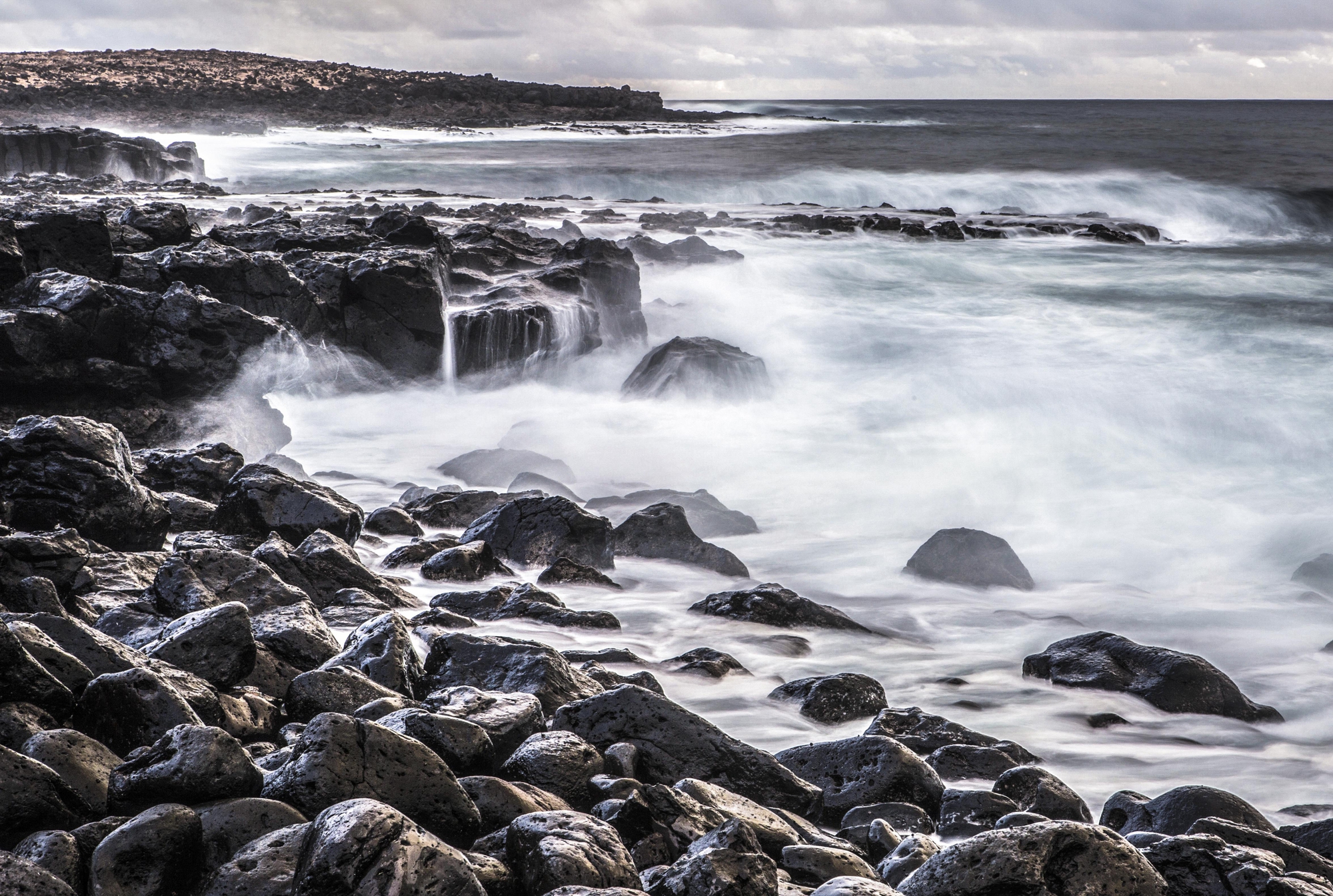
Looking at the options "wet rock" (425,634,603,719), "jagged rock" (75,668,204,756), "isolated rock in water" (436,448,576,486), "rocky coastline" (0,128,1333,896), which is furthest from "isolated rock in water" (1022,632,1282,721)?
"isolated rock in water" (436,448,576,486)

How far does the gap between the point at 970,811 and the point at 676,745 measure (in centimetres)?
94

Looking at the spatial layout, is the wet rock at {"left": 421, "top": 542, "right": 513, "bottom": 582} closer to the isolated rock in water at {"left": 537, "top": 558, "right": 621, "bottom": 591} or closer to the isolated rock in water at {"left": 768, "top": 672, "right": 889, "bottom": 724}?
the isolated rock in water at {"left": 537, "top": 558, "right": 621, "bottom": 591}

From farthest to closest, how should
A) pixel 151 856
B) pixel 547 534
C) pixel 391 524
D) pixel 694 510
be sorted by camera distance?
pixel 694 510, pixel 391 524, pixel 547 534, pixel 151 856

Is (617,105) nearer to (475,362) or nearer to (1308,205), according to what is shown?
(1308,205)

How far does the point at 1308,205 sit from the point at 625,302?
1952 cm

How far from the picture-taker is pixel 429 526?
6441mm

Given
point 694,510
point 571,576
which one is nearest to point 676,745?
point 571,576

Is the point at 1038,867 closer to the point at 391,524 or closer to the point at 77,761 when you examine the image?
the point at 77,761

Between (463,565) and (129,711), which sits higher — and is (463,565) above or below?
below

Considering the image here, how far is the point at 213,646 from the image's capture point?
326 centimetres

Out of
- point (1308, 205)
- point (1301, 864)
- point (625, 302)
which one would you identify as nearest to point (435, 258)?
point (625, 302)

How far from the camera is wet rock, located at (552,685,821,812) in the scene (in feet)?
10.7

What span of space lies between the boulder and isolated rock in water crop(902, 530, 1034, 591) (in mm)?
4278

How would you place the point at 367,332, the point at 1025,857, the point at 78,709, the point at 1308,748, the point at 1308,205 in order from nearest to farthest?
the point at 1025,857 → the point at 78,709 → the point at 1308,748 → the point at 367,332 → the point at 1308,205
